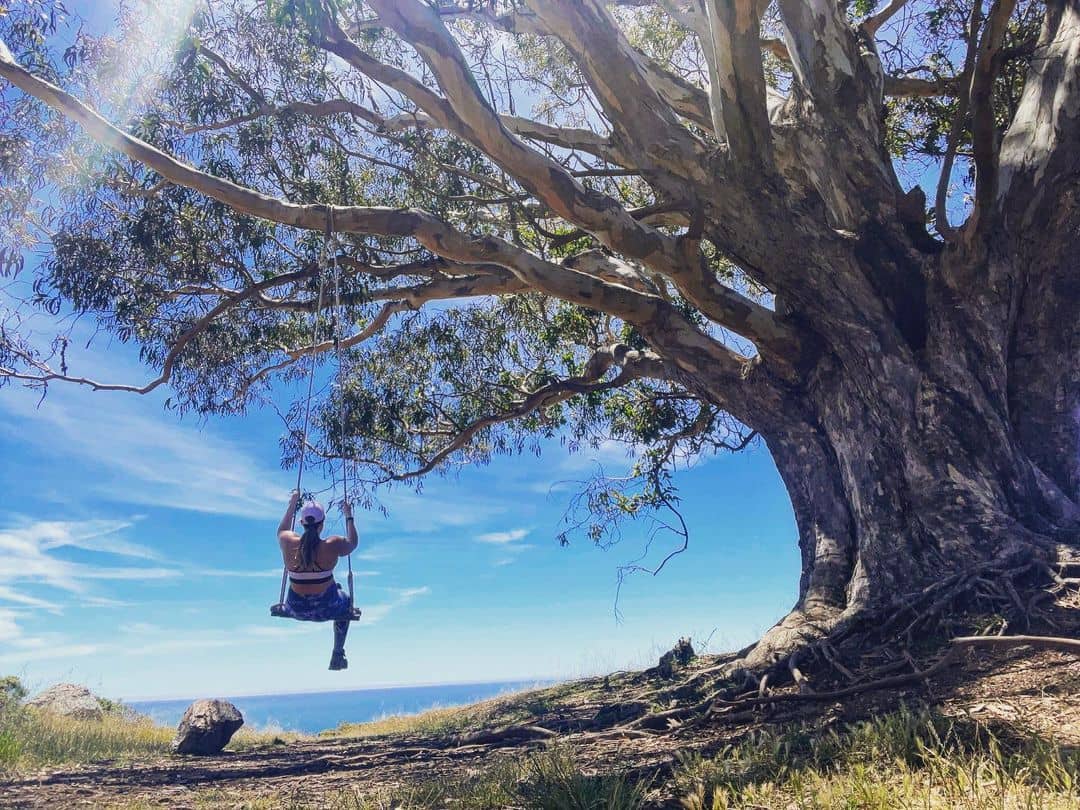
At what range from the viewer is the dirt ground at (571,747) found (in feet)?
11.6

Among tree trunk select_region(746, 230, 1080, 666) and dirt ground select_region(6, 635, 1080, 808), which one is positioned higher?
tree trunk select_region(746, 230, 1080, 666)

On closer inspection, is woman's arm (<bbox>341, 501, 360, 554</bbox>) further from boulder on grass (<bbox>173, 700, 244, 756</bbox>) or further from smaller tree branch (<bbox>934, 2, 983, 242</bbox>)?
smaller tree branch (<bbox>934, 2, 983, 242</bbox>)

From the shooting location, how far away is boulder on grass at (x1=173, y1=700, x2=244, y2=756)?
21.9 feet

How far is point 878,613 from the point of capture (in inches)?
196

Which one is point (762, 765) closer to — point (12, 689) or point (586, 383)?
point (586, 383)

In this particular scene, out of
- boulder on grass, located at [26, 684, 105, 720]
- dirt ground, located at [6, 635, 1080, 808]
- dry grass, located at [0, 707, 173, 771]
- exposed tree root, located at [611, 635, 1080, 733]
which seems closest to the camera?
dirt ground, located at [6, 635, 1080, 808]

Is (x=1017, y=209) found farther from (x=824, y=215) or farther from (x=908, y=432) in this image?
(x=908, y=432)

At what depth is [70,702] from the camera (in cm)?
1005

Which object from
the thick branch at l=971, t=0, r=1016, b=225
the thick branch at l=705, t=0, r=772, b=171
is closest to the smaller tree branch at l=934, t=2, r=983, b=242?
the thick branch at l=971, t=0, r=1016, b=225

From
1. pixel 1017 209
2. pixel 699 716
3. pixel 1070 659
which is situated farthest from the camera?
pixel 1017 209

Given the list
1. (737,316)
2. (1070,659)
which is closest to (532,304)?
(737,316)

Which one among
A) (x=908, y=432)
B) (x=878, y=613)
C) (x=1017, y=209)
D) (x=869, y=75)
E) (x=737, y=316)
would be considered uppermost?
(x=869, y=75)

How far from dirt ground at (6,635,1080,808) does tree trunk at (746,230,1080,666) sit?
2.56 feet

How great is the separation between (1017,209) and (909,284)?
0.84 meters
